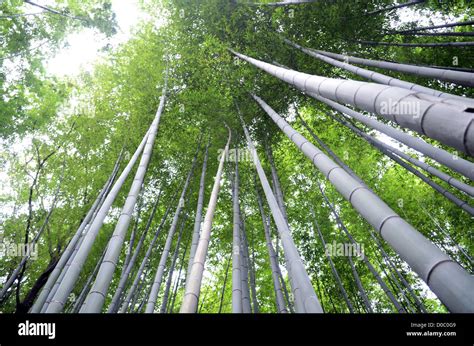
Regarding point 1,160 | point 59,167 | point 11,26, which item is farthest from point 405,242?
point 1,160

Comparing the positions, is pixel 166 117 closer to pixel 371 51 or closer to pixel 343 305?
pixel 371 51

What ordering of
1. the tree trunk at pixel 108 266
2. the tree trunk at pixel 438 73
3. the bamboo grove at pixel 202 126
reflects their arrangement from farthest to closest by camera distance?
1. the bamboo grove at pixel 202 126
2. the tree trunk at pixel 438 73
3. the tree trunk at pixel 108 266

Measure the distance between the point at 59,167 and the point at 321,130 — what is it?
6935mm

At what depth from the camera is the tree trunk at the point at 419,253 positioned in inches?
42.4

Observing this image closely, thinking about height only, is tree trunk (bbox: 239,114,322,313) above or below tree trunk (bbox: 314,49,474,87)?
below

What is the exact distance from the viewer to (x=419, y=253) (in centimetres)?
127

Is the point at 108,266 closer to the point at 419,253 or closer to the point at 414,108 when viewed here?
the point at 419,253

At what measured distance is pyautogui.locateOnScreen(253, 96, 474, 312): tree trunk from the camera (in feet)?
3.53
